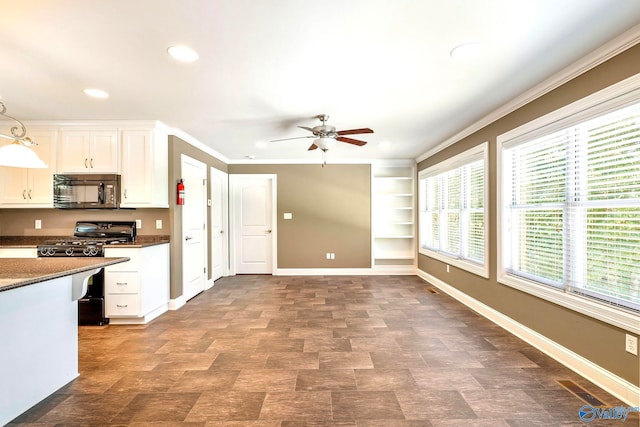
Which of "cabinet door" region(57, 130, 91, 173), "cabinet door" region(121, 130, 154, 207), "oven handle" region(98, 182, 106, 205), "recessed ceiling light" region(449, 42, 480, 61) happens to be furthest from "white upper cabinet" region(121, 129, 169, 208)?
"recessed ceiling light" region(449, 42, 480, 61)

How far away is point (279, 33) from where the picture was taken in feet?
6.28

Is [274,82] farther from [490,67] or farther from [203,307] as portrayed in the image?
[203,307]

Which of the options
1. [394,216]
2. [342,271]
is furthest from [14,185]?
[394,216]

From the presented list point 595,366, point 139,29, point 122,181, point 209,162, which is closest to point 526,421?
point 595,366

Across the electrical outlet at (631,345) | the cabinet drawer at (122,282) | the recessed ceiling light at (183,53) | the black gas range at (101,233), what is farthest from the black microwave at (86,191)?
the electrical outlet at (631,345)

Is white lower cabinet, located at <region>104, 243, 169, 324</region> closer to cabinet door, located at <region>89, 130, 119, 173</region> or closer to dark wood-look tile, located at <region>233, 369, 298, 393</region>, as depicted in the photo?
cabinet door, located at <region>89, 130, 119, 173</region>

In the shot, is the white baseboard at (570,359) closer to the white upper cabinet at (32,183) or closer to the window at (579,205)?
the window at (579,205)

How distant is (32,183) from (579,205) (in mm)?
6104

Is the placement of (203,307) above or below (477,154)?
below

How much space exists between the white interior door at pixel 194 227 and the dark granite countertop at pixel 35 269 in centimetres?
214

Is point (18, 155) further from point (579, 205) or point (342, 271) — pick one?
point (342, 271)

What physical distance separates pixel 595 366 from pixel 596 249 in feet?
2.95

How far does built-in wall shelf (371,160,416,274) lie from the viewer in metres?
6.21

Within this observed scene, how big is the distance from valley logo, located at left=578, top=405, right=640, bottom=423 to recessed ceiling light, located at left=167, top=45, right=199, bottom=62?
3.63 m
